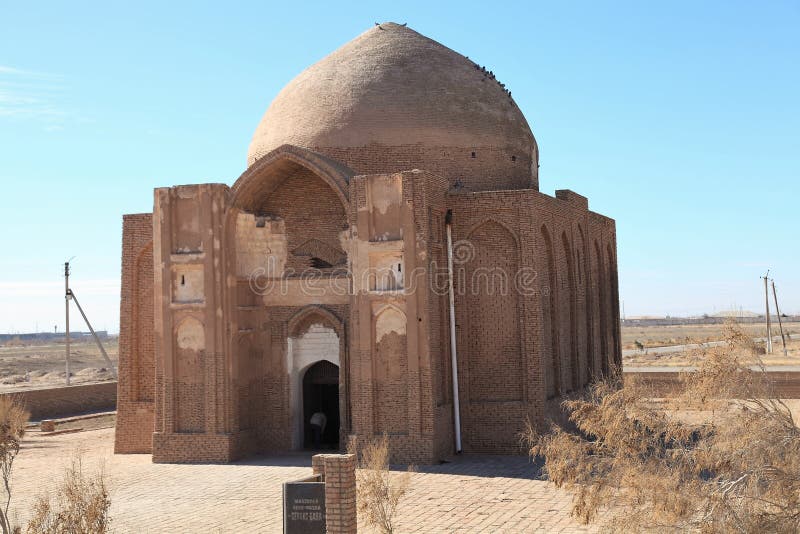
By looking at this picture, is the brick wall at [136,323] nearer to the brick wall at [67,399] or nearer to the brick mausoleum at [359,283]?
the brick mausoleum at [359,283]

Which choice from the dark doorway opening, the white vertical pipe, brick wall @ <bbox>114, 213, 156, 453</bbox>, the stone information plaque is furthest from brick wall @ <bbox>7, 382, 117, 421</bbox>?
the stone information plaque

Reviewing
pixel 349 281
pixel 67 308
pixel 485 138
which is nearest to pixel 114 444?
pixel 349 281

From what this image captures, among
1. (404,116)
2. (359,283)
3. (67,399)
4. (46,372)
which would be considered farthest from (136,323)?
(46,372)

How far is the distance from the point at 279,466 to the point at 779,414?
34.8 feet

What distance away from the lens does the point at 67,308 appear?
3438 cm

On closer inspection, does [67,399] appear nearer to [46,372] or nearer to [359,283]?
[359,283]

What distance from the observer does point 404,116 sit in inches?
778

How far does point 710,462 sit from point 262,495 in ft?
25.4

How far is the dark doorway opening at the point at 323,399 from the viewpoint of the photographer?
19.4 m

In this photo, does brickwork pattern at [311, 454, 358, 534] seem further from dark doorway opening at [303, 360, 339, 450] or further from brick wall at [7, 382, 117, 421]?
brick wall at [7, 382, 117, 421]

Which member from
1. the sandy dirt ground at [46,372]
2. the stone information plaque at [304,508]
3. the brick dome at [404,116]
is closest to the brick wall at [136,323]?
the brick dome at [404,116]

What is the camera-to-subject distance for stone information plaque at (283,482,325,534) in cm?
958

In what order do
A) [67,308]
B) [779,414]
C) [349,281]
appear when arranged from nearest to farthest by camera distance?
[779,414] → [349,281] → [67,308]

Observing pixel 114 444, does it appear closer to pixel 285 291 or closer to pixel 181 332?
pixel 181 332
